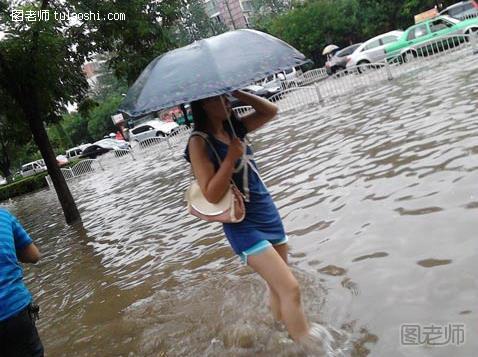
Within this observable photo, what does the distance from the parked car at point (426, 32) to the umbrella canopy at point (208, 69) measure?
56.8 ft

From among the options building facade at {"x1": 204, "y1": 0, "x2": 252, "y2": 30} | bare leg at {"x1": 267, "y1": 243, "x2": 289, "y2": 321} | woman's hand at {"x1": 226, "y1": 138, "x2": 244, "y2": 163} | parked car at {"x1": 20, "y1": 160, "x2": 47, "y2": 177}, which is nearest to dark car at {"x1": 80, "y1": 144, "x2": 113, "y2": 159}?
parked car at {"x1": 20, "y1": 160, "x2": 47, "y2": 177}

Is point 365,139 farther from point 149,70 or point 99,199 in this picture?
point 99,199

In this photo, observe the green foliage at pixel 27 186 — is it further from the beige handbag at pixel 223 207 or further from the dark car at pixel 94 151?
the beige handbag at pixel 223 207

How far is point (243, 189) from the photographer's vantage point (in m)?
3.16

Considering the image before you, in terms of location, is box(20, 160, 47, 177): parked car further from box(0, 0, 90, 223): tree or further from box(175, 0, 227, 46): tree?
box(175, 0, 227, 46): tree

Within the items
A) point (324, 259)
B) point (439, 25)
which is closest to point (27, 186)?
point (439, 25)

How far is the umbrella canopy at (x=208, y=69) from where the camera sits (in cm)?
280

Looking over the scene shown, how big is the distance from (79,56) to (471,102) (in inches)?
348

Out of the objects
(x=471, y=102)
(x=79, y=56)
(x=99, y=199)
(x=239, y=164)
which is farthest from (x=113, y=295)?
(x=99, y=199)

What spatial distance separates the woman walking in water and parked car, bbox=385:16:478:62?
57.0ft
